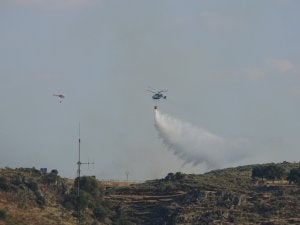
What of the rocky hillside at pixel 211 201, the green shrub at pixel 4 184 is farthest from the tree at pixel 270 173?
the green shrub at pixel 4 184

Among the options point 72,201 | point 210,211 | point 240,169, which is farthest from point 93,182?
point 240,169

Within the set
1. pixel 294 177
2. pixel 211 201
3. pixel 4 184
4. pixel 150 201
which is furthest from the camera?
pixel 294 177

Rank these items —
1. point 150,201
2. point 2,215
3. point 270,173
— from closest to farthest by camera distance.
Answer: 1. point 2,215
2. point 150,201
3. point 270,173

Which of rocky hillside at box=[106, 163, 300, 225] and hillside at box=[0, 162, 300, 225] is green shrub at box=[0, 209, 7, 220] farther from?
rocky hillside at box=[106, 163, 300, 225]

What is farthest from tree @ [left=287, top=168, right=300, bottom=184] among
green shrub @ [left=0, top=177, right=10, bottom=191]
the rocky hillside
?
green shrub @ [left=0, top=177, right=10, bottom=191]

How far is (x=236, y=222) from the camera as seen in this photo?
12112 centimetres

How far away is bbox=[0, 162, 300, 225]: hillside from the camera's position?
11981cm

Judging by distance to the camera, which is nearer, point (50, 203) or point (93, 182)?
point (50, 203)

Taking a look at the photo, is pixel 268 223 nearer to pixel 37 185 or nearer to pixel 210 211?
pixel 210 211

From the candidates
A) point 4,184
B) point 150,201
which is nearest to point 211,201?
point 150,201

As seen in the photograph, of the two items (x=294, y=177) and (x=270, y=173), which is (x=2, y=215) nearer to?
(x=294, y=177)

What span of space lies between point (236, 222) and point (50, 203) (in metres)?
28.5

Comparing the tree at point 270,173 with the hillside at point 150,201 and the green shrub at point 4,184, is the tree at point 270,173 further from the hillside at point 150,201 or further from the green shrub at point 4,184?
the green shrub at point 4,184

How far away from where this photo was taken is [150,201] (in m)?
141
